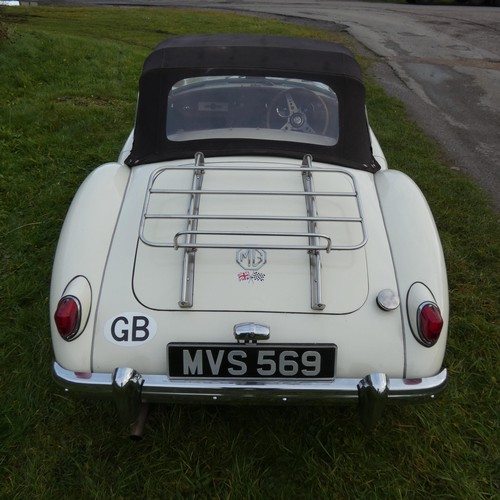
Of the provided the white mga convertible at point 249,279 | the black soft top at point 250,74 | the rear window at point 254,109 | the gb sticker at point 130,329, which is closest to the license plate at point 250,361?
the white mga convertible at point 249,279

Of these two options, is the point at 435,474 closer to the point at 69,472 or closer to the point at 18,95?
the point at 69,472

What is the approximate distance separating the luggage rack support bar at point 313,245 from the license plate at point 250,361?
7.9 inches

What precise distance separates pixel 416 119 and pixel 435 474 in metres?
5.52

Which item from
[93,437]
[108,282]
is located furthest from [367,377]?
[93,437]

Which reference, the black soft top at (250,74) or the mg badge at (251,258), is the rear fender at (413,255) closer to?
the black soft top at (250,74)

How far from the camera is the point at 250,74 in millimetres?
3027

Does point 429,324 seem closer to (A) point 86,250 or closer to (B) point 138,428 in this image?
(B) point 138,428

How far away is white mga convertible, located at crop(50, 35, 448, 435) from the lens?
2076 millimetres

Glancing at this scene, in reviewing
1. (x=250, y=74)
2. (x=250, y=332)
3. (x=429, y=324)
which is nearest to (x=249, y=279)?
(x=250, y=332)

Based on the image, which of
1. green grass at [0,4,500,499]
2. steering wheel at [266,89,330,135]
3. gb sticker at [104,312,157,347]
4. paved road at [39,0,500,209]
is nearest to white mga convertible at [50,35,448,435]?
gb sticker at [104,312,157,347]

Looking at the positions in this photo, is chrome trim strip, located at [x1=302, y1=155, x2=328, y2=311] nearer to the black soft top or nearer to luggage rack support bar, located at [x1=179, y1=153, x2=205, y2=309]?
the black soft top

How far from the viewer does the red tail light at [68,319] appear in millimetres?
2096

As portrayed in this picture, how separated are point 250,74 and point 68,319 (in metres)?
1.81

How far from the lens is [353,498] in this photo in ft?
7.13
